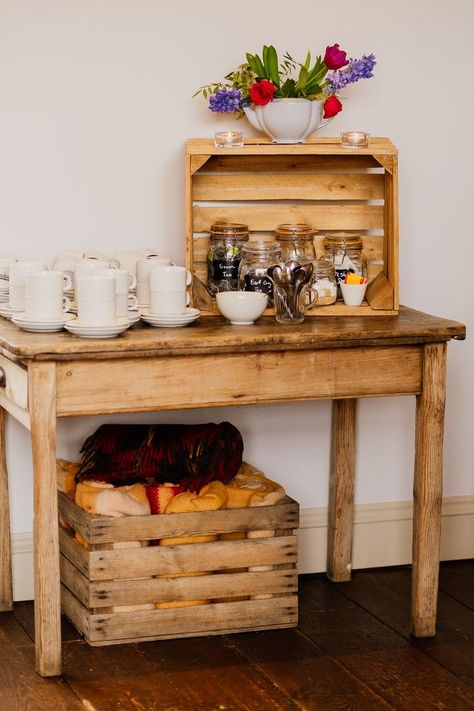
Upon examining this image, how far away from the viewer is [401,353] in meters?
2.70

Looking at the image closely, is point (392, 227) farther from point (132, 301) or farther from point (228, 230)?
point (132, 301)

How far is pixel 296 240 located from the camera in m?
2.95

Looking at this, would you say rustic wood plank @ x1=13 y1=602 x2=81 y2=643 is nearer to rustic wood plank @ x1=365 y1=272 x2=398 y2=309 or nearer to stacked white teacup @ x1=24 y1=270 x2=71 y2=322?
stacked white teacup @ x1=24 y1=270 x2=71 y2=322

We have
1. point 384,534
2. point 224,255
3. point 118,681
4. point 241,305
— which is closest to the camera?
point 118,681

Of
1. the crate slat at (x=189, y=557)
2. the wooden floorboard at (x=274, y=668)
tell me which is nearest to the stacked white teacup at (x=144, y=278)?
the crate slat at (x=189, y=557)

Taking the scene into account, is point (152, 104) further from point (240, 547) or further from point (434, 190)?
point (240, 547)

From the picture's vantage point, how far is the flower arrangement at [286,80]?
293cm

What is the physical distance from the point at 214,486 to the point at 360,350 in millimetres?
525

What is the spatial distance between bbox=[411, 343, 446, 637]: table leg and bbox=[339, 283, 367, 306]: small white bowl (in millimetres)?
273

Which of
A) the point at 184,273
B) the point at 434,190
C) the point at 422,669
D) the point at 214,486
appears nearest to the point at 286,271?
the point at 184,273

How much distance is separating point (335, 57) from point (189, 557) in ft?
4.32

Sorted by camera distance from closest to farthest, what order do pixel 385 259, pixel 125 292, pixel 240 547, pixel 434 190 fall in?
pixel 125 292
pixel 240 547
pixel 385 259
pixel 434 190

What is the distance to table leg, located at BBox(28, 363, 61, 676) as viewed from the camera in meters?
2.41

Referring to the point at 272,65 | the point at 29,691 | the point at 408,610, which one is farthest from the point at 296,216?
the point at 29,691
